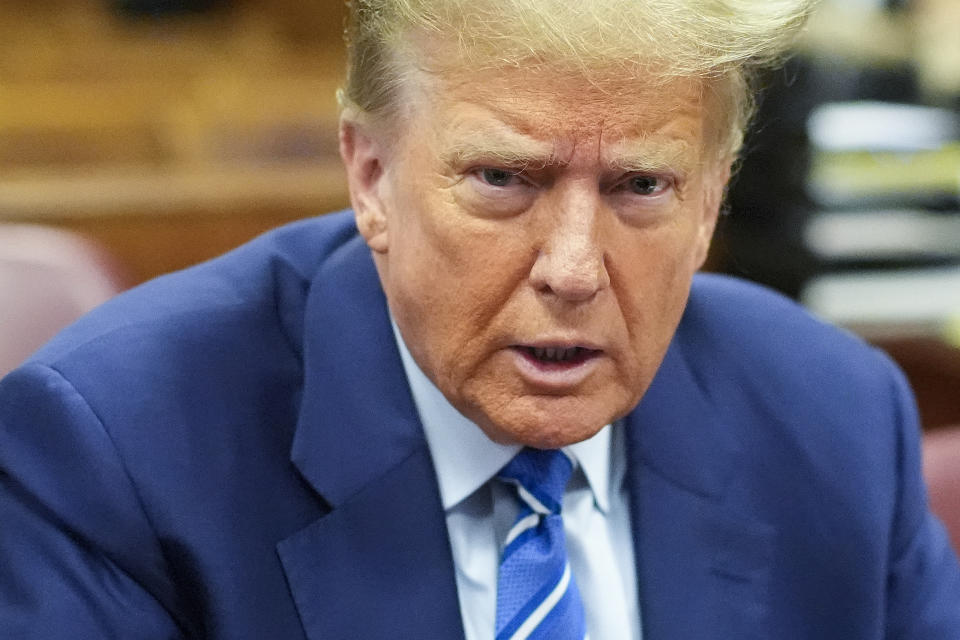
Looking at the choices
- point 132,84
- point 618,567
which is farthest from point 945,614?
point 132,84

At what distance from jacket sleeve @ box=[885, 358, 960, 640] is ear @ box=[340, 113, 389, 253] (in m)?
0.67

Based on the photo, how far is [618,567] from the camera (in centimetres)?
135

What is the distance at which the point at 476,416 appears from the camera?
1.20 m

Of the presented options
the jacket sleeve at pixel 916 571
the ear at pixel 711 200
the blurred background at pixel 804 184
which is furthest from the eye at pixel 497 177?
the blurred background at pixel 804 184

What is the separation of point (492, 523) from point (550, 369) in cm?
22

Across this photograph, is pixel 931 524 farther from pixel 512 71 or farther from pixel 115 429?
pixel 115 429

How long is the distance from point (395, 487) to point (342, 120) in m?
0.36

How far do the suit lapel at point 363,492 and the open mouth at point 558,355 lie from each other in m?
0.18

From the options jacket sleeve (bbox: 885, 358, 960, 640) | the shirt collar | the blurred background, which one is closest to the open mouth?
the shirt collar

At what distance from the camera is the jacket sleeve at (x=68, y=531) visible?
3.56 feet

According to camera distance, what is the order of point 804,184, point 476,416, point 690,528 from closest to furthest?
point 476,416 < point 690,528 < point 804,184

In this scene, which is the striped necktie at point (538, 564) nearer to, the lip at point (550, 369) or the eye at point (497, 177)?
the lip at point (550, 369)

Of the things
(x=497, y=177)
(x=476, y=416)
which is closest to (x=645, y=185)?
(x=497, y=177)

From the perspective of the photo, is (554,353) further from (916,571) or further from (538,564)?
(916,571)
